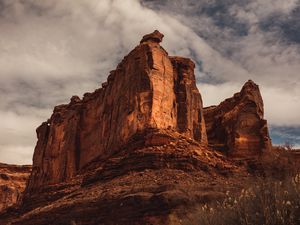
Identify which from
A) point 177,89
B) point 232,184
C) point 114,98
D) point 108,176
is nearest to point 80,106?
point 114,98

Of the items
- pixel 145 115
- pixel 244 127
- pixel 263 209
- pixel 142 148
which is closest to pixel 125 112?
pixel 145 115

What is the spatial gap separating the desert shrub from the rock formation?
81446mm

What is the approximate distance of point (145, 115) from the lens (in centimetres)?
5041

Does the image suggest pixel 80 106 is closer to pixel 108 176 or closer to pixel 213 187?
pixel 108 176

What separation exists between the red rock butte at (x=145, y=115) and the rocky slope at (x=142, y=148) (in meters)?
0.10

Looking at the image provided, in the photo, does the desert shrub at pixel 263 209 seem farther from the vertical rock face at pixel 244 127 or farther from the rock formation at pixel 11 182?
the rock formation at pixel 11 182

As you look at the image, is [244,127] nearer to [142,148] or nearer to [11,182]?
[142,148]

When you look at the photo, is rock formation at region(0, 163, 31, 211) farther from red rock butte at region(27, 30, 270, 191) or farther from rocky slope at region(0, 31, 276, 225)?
red rock butte at region(27, 30, 270, 191)

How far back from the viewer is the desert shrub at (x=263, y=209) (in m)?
20.1

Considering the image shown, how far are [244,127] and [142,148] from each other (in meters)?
15.0

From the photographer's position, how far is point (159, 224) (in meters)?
34.9

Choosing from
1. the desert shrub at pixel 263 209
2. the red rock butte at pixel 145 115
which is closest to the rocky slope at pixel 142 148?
the red rock butte at pixel 145 115

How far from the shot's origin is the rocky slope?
37938 mm

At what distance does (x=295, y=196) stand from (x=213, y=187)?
1731 cm
